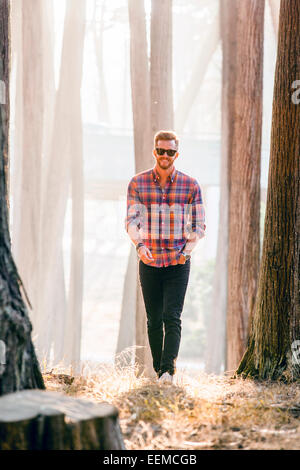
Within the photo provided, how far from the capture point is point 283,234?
521 cm

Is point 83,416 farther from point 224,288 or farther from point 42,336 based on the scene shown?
point 42,336

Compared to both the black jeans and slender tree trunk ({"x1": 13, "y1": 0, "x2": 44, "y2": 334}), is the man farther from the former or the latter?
slender tree trunk ({"x1": 13, "y1": 0, "x2": 44, "y2": 334})

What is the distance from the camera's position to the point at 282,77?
5301 mm

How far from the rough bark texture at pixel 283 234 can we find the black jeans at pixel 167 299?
883 mm

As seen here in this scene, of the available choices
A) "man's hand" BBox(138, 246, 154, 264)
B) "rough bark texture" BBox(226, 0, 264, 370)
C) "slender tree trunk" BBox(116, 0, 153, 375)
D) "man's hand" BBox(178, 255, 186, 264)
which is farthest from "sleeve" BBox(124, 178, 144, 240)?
"slender tree trunk" BBox(116, 0, 153, 375)

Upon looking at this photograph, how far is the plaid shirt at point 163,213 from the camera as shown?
465cm

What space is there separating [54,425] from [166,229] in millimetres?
2006

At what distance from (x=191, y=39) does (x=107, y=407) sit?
98.1ft

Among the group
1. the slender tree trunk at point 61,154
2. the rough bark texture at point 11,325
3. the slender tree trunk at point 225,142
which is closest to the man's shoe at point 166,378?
the rough bark texture at point 11,325

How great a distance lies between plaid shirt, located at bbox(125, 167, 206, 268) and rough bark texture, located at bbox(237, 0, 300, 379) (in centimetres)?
81

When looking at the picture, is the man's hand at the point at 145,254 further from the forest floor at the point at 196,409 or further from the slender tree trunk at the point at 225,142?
the slender tree trunk at the point at 225,142

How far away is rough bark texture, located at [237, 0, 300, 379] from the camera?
5191 millimetres

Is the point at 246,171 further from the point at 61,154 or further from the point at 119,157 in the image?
the point at 119,157

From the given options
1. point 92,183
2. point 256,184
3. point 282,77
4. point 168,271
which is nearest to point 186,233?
point 168,271
